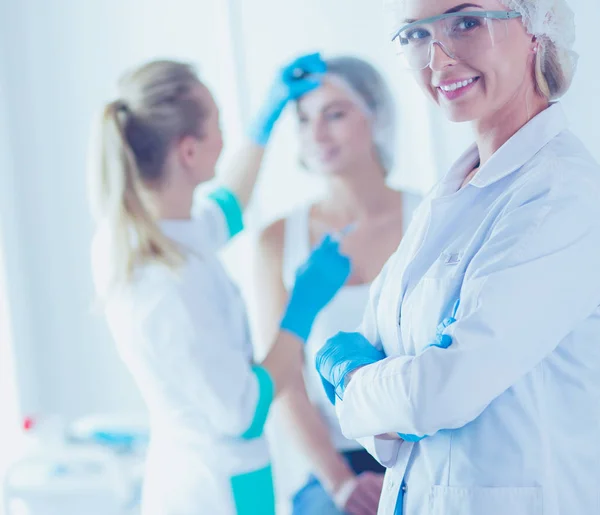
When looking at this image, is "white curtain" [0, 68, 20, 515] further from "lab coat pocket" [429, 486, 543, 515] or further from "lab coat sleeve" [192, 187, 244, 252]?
"lab coat pocket" [429, 486, 543, 515]

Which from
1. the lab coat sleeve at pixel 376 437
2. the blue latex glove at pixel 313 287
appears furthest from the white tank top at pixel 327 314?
the lab coat sleeve at pixel 376 437

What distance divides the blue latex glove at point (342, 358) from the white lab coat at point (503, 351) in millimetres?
41

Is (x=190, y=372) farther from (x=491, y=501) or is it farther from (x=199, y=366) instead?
(x=491, y=501)

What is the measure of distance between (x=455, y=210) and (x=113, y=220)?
74 cm

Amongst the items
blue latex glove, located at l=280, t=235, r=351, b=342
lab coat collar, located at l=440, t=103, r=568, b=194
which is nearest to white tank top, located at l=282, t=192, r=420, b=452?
blue latex glove, located at l=280, t=235, r=351, b=342

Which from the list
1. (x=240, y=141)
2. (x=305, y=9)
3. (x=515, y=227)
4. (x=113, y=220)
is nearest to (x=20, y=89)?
(x=240, y=141)

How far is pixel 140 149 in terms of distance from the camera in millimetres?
1589

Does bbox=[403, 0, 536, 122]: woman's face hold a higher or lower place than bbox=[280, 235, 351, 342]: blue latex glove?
higher

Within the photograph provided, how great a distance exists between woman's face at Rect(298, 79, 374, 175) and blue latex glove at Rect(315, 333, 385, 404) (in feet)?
2.46

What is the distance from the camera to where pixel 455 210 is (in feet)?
3.44

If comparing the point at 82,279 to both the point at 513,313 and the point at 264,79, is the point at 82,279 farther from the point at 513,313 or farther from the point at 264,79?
the point at 513,313

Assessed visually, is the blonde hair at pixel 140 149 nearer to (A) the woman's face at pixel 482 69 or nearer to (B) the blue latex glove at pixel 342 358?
(B) the blue latex glove at pixel 342 358

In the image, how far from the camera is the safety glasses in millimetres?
973

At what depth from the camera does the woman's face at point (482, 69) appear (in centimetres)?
98
